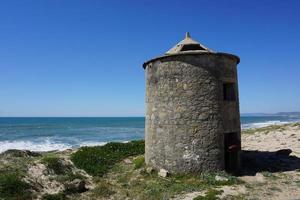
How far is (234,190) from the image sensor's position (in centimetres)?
1077

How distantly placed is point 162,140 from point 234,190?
3918 mm

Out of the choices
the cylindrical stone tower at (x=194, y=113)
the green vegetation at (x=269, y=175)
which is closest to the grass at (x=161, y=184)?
the cylindrical stone tower at (x=194, y=113)

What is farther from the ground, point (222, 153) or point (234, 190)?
point (222, 153)

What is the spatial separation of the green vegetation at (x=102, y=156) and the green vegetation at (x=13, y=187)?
3.84 meters

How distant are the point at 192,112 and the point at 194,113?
9 centimetres

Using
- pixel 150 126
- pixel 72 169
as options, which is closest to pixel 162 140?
pixel 150 126

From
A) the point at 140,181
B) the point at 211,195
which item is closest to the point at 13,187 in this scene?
the point at 140,181

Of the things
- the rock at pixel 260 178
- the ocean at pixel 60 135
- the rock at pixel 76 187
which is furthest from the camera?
the ocean at pixel 60 135

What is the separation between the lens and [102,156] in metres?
16.9

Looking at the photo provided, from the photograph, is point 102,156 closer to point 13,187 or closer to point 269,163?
point 13,187

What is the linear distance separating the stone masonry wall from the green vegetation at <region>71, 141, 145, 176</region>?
3.55 metres

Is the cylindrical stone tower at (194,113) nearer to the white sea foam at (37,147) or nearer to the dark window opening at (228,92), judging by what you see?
the dark window opening at (228,92)

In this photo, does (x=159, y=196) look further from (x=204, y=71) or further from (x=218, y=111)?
(x=204, y=71)

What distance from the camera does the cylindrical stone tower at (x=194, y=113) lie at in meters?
12.7
